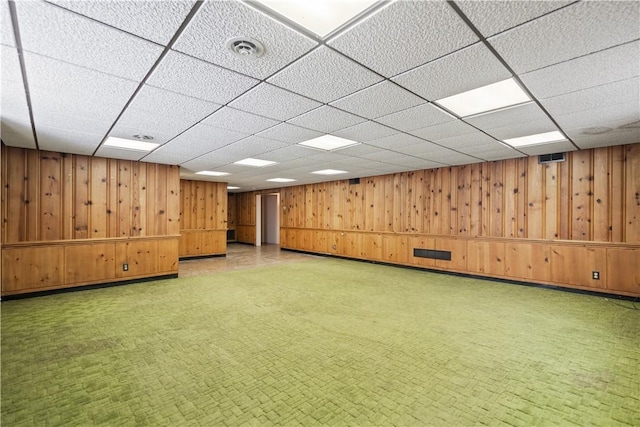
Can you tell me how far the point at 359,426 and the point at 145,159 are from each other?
5666 millimetres

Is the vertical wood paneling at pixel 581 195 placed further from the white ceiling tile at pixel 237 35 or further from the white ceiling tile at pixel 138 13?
the white ceiling tile at pixel 138 13

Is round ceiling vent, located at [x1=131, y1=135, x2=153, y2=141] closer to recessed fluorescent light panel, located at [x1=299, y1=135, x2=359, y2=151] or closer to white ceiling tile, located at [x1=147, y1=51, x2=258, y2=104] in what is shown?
white ceiling tile, located at [x1=147, y1=51, x2=258, y2=104]

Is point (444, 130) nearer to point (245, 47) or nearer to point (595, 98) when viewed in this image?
point (595, 98)

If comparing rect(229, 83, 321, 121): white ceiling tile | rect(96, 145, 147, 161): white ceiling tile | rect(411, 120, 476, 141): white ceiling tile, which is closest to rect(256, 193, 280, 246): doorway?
rect(96, 145, 147, 161): white ceiling tile

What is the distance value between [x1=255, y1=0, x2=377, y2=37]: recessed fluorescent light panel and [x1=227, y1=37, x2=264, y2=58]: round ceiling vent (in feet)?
1.03

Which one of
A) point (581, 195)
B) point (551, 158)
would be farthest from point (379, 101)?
point (581, 195)

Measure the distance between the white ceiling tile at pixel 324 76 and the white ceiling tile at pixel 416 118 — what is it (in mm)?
799

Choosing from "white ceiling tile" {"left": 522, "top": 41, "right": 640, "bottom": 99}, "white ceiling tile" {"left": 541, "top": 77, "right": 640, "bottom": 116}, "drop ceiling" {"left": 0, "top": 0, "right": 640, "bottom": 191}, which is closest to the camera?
"drop ceiling" {"left": 0, "top": 0, "right": 640, "bottom": 191}

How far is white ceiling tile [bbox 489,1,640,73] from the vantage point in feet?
4.84

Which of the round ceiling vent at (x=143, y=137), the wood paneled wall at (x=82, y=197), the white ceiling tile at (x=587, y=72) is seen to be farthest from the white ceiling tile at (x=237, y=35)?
the wood paneled wall at (x=82, y=197)

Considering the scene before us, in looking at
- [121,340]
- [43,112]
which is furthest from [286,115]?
[121,340]

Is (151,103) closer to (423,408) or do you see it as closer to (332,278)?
(423,408)

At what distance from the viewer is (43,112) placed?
2947 millimetres

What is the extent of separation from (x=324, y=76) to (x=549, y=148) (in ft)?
14.3
